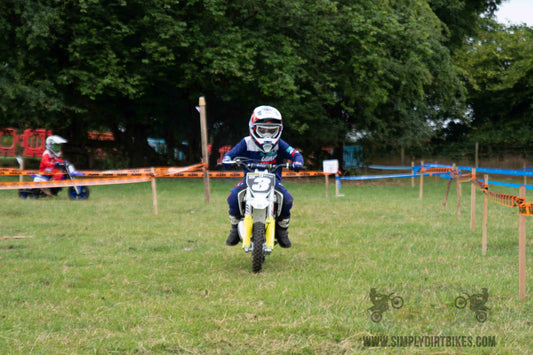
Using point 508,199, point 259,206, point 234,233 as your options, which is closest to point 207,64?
point 234,233

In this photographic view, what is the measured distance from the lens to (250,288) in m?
6.32

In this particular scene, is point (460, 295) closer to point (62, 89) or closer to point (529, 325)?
point (529, 325)

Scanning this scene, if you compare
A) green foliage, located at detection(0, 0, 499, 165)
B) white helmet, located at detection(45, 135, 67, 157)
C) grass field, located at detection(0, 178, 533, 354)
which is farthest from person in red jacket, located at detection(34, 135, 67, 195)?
grass field, located at detection(0, 178, 533, 354)

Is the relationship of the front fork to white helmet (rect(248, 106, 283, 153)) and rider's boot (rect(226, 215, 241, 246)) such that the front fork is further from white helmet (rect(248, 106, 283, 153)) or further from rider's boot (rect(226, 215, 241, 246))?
white helmet (rect(248, 106, 283, 153))

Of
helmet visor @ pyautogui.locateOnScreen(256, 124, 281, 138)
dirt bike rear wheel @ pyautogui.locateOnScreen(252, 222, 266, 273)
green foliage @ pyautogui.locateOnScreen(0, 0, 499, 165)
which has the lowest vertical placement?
dirt bike rear wheel @ pyautogui.locateOnScreen(252, 222, 266, 273)

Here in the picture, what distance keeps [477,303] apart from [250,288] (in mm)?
2246

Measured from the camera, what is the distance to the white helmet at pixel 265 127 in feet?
24.5

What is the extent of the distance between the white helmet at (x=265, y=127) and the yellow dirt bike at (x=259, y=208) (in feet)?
0.91

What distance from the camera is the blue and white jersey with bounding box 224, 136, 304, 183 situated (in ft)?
25.4

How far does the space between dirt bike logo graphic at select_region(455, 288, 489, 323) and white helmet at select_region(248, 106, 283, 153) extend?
3.04 meters

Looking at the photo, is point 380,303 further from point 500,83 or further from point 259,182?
point 500,83

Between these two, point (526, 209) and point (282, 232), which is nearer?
point (526, 209)

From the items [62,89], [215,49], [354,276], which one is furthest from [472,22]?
[354,276]

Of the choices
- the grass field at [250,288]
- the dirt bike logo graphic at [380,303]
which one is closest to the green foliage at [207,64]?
the grass field at [250,288]
